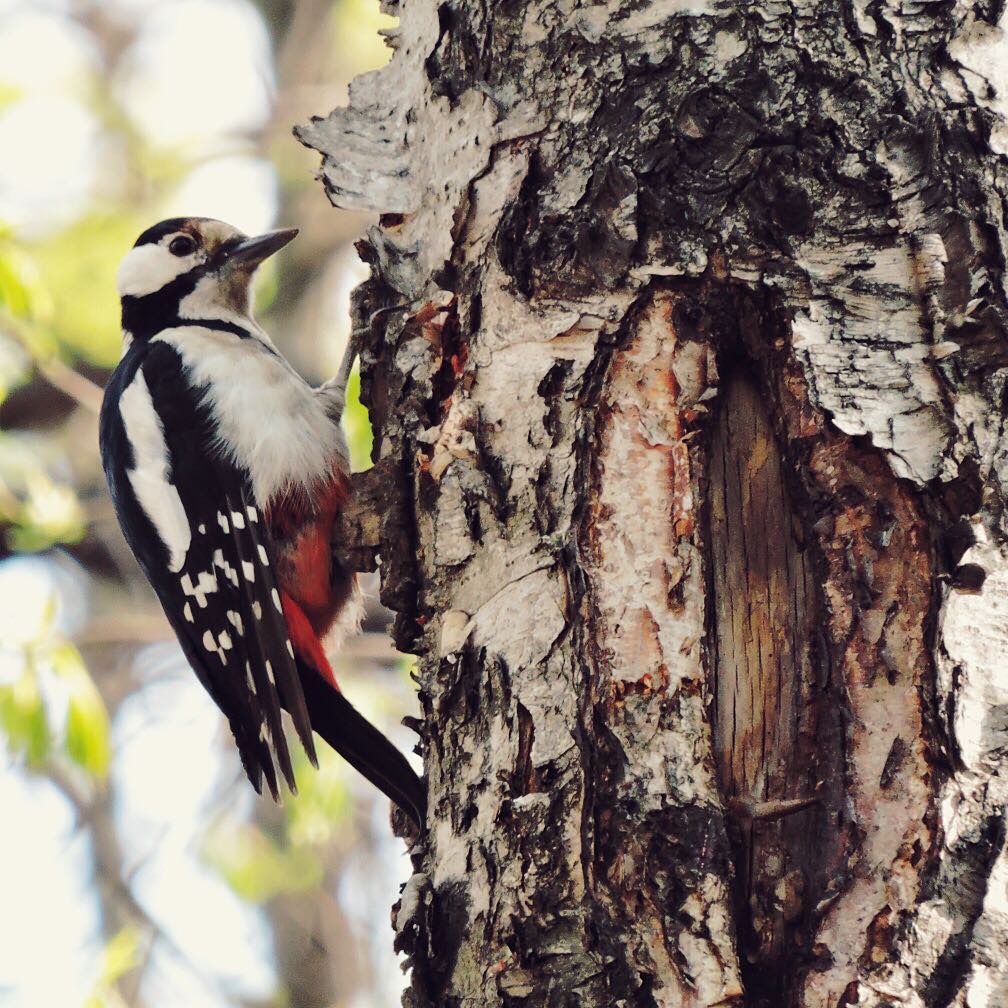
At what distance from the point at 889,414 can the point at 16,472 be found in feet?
11.7

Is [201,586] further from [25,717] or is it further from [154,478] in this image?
[25,717]

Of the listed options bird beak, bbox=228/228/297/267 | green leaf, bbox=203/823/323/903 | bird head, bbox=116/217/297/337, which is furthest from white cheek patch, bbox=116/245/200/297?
green leaf, bbox=203/823/323/903

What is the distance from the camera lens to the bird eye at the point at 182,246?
3.38m

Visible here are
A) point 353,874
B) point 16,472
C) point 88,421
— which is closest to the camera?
point 16,472

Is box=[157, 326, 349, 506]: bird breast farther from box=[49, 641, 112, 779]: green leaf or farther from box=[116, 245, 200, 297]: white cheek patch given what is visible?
box=[49, 641, 112, 779]: green leaf

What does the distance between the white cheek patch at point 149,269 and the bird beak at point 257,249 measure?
132 mm

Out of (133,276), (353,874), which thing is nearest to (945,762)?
(133,276)

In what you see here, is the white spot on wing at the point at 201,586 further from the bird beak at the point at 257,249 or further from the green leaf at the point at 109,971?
the green leaf at the point at 109,971

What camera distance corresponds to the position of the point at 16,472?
434 centimetres

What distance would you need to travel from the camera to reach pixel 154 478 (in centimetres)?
293

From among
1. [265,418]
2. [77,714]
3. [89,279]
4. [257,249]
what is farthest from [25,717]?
[89,279]

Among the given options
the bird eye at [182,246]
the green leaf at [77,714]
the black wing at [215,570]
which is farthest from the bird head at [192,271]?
the green leaf at [77,714]

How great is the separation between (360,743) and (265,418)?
788 mm

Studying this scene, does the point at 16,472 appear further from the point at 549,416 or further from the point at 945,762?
the point at 945,762
